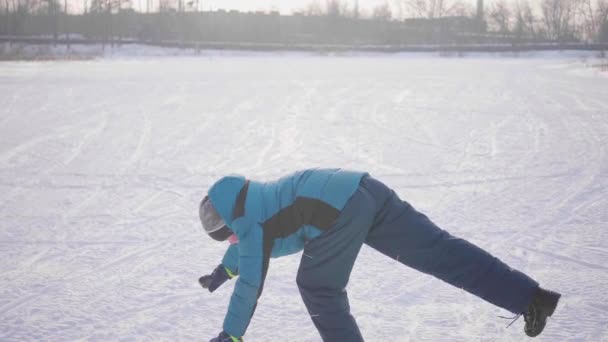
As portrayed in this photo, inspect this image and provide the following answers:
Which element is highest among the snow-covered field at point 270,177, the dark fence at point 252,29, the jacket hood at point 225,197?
the dark fence at point 252,29

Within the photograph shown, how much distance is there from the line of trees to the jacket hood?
161 ft

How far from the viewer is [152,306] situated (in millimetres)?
3383

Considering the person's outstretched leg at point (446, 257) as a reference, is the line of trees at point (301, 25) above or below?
above

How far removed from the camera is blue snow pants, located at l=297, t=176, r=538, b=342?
247cm

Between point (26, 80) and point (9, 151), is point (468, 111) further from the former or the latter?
point (26, 80)

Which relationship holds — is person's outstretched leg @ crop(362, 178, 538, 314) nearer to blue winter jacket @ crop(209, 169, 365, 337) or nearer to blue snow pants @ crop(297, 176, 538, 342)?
blue snow pants @ crop(297, 176, 538, 342)

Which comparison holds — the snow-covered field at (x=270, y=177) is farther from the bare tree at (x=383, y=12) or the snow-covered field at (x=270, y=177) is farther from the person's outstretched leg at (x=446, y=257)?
the bare tree at (x=383, y=12)

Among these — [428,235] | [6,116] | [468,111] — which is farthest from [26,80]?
[428,235]

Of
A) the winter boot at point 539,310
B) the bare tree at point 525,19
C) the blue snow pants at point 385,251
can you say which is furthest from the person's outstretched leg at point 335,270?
the bare tree at point 525,19

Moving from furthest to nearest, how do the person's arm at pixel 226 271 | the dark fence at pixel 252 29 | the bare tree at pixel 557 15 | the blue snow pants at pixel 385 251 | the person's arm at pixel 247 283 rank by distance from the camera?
the bare tree at pixel 557 15 → the dark fence at pixel 252 29 → the person's arm at pixel 226 271 → the blue snow pants at pixel 385 251 → the person's arm at pixel 247 283

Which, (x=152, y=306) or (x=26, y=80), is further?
(x=26, y=80)

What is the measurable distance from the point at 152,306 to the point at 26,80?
1442 centimetres

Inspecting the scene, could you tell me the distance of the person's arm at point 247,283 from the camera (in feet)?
7.76

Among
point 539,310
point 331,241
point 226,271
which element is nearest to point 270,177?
point 226,271
